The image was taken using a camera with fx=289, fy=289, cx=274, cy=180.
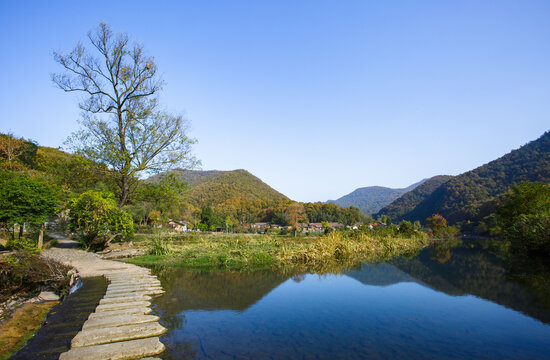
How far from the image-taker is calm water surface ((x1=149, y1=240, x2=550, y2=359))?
4.22 meters

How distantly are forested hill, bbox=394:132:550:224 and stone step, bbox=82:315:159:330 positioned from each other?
69669 millimetres

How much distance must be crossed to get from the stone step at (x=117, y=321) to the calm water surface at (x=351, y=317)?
36cm

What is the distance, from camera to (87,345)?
12.6 ft

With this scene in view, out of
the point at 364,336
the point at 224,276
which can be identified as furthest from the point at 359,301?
the point at 224,276

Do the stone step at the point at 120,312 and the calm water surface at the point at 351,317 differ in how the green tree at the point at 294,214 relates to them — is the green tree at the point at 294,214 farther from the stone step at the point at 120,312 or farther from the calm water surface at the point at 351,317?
the stone step at the point at 120,312

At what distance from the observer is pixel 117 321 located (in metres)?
4.61

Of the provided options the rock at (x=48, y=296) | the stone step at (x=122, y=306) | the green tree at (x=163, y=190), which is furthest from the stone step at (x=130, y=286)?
the green tree at (x=163, y=190)

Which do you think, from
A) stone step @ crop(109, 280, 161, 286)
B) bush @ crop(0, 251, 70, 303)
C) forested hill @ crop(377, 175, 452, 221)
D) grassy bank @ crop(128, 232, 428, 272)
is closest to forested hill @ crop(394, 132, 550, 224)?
forested hill @ crop(377, 175, 452, 221)

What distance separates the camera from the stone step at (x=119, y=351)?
3499 mm

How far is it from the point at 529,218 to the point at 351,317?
17.5 meters

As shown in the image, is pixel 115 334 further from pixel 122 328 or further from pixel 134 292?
pixel 134 292

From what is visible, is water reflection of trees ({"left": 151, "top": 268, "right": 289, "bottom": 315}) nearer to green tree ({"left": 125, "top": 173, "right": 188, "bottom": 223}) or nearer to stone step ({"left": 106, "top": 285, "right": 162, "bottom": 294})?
stone step ({"left": 106, "top": 285, "right": 162, "bottom": 294})

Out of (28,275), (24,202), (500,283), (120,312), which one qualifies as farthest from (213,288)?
(24,202)

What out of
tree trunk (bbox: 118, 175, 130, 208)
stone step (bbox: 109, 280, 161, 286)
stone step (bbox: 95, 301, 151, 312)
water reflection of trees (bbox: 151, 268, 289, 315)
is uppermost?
tree trunk (bbox: 118, 175, 130, 208)
